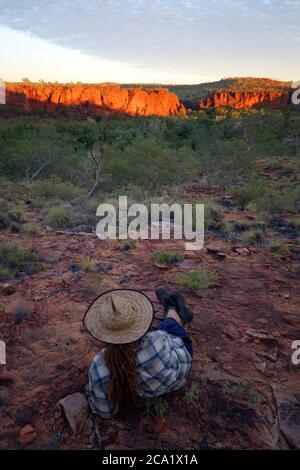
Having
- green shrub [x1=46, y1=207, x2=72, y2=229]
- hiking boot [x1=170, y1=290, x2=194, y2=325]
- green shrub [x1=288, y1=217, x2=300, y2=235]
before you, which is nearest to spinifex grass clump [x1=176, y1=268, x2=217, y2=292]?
hiking boot [x1=170, y1=290, x2=194, y2=325]

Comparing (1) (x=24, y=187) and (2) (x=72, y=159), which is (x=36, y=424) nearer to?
(1) (x=24, y=187)

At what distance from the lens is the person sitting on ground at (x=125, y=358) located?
2.23 m

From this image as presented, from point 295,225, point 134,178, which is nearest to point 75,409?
point 295,225

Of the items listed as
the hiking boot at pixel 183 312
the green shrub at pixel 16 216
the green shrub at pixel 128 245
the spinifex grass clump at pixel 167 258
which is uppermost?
the green shrub at pixel 16 216

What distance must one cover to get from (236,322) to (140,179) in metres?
10.8

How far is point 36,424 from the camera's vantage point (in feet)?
7.86

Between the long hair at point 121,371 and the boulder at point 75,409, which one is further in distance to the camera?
the boulder at point 75,409

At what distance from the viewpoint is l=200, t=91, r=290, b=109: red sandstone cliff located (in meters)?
Result: 56.9

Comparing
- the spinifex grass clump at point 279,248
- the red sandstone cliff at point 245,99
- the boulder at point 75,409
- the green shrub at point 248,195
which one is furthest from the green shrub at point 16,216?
the red sandstone cliff at point 245,99

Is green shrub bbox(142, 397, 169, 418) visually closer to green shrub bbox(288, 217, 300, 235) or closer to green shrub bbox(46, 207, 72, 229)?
green shrub bbox(46, 207, 72, 229)

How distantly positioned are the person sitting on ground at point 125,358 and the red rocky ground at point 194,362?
0.60 feet

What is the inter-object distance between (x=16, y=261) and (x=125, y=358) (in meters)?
3.62

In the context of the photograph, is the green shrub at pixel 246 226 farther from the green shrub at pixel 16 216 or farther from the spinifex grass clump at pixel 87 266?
the green shrub at pixel 16 216

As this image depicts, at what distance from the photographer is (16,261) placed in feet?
17.4
